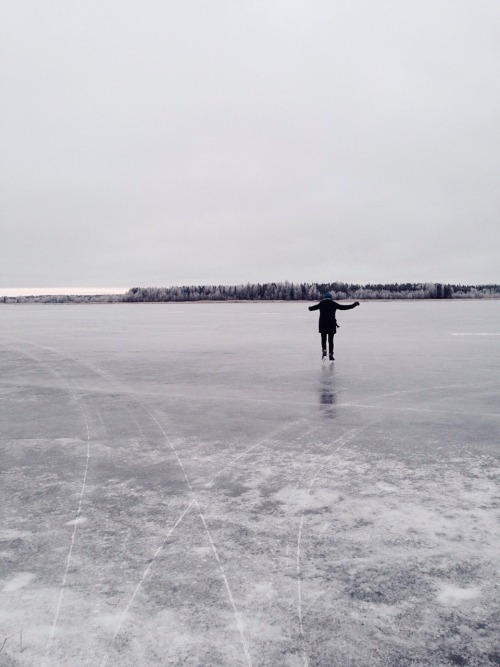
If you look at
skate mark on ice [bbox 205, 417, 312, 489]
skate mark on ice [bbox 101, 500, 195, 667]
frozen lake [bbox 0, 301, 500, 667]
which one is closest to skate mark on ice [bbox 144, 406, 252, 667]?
frozen lake [bbox 0, 301, 500, 667]

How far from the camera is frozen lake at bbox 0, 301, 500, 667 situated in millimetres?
2557

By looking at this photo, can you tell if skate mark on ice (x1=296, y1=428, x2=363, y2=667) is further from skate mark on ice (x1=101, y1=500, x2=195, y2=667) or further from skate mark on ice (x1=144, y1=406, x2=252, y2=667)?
skate mark on ice (x1=101, y1=500, x2=195, y2=667)

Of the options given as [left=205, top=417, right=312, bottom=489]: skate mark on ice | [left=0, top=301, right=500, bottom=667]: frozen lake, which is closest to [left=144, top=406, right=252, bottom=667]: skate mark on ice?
[left=0, top=301, right=500, bottom=667]: frozen lake

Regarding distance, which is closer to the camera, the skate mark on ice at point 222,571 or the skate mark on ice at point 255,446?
the skate mark on ice at point 222,571

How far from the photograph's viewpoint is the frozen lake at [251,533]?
101 inches

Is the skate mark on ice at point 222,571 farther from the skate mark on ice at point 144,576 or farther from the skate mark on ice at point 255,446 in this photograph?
the skate mark on ice at point 255,446

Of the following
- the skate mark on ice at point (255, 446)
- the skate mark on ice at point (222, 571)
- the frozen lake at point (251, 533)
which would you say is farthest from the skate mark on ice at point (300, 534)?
the skate mark on ice at point (255, 446)

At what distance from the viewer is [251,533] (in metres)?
3.65

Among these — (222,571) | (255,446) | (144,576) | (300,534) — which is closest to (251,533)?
(300,534)

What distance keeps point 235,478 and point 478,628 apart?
101 inches

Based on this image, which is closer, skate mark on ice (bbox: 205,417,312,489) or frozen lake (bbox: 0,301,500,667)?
frozen lake (bbox: 0,301,500,667)

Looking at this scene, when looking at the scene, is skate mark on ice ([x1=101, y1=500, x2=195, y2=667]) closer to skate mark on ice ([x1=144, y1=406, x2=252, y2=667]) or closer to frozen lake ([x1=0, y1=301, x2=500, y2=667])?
frozen lake ([x1=0, y1=301, x2=500, y2=667])

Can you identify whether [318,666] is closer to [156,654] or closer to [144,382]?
[156,654]

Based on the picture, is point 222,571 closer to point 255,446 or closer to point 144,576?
point 144,576
